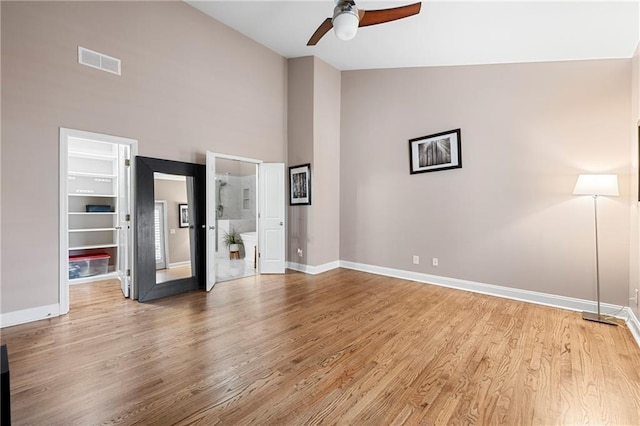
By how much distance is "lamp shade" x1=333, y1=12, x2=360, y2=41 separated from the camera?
8.86 feet

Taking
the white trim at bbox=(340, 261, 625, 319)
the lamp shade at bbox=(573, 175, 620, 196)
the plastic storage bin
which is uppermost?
the lamp shade at bbox=(573, 175, 620, 196)

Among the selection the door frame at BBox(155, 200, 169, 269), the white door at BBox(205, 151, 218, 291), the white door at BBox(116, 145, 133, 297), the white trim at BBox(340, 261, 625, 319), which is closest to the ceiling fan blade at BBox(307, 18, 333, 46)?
the white door at BBox(205, 151, 218, 291)

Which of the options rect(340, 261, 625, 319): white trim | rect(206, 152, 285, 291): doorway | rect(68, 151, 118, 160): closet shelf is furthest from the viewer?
rect(206, 152, 285, 291): doorway

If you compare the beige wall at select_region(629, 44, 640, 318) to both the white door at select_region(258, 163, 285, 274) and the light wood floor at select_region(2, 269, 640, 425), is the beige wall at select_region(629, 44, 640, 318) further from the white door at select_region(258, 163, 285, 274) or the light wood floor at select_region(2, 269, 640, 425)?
the white door at select_region(258, 163, 285, 274)

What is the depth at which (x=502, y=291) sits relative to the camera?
13.8ft

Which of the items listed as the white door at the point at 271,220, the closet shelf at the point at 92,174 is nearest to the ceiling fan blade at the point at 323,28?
the white door at the point at 271,220

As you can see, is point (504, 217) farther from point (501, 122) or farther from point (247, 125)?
point (247, 125)

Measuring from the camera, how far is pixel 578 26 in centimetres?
316

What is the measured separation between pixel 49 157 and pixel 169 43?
2.18m

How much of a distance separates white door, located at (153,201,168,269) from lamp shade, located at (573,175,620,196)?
17.0ft

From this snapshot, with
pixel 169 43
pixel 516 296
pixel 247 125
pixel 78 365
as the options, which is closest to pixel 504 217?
pixel 516 296

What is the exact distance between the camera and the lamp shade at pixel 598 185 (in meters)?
3.14

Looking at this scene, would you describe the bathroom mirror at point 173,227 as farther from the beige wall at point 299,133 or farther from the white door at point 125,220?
the beige wall at point 299,133

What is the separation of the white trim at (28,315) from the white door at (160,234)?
1.17 meters
